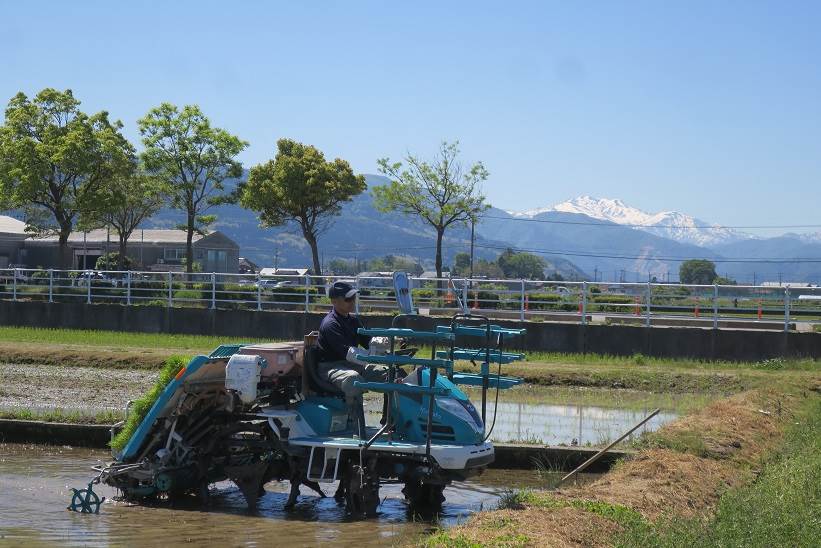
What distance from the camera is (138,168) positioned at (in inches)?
2530

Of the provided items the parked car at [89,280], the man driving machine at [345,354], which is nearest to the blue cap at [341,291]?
the man driving machine at [345,354]

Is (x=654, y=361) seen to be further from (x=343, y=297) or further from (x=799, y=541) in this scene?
(x=799, y=541)

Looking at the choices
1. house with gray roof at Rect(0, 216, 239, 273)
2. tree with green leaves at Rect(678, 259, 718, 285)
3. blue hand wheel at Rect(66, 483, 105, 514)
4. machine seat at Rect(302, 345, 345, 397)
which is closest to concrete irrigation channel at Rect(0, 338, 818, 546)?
blue hand wheel at Rect(66, 483, 105, 514)

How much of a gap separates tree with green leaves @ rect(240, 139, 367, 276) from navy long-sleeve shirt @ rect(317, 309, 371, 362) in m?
46.9

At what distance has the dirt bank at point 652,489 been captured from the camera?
8.34 meters

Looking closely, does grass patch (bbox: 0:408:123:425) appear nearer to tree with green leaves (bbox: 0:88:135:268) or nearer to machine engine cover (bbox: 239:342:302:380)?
machine engine cover (bbox: 239:342:302:380)

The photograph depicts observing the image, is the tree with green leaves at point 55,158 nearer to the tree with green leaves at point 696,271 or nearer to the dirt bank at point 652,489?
the dirt bank at point 652,489

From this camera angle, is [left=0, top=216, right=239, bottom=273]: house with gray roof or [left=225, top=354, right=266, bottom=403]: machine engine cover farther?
[left=0, top=216, right=239, bottom=273]: house with gray roof

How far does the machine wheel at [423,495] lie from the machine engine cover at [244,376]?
1.72 m

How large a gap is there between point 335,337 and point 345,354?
201mm

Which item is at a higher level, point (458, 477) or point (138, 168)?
point (138, 168)

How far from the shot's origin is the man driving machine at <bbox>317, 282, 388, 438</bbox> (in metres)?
11.1

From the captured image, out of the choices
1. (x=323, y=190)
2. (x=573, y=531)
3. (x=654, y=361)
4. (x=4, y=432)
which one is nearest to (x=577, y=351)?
(x=654, y=361)

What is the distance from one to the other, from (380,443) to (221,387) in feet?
5.88
